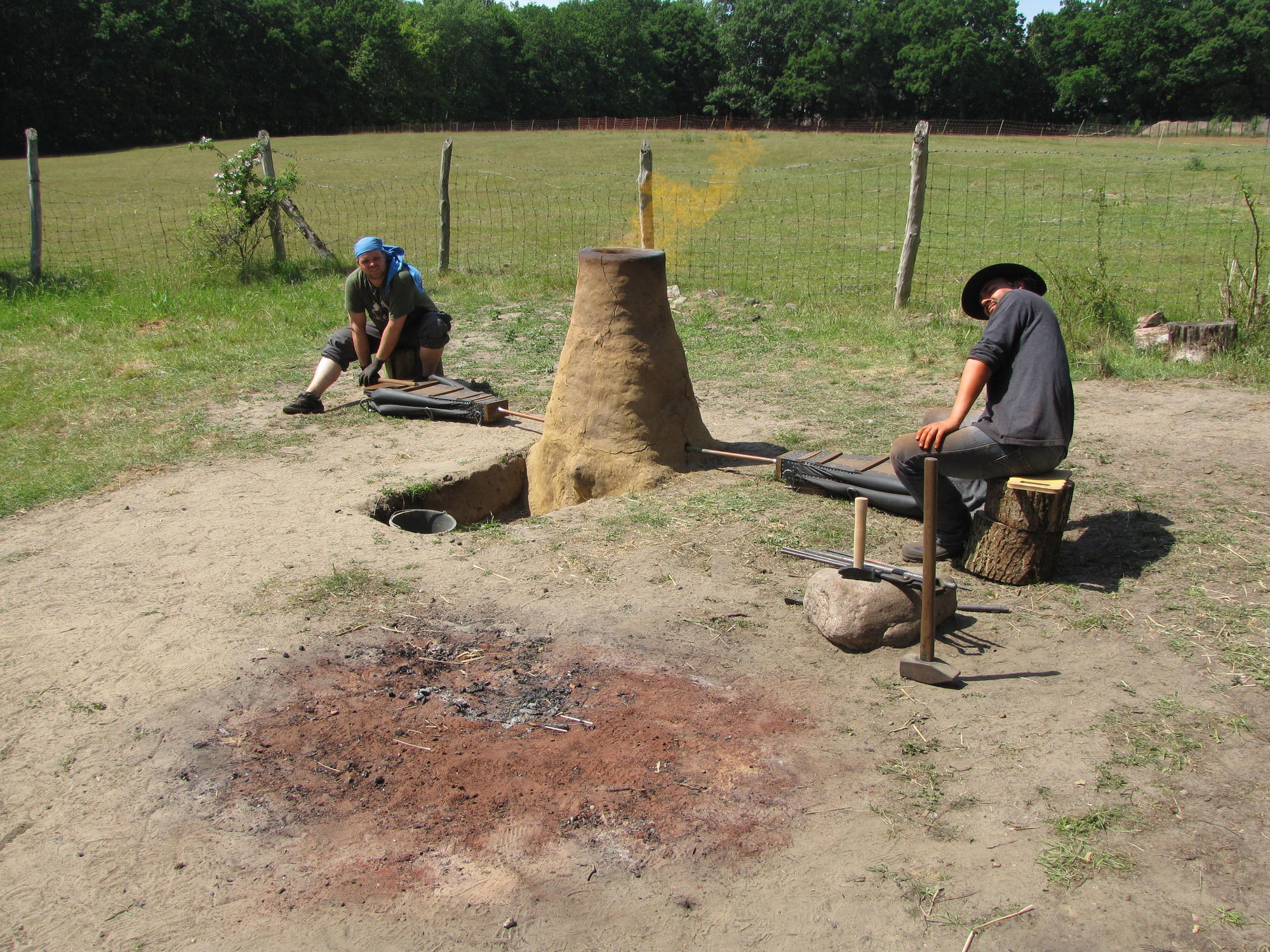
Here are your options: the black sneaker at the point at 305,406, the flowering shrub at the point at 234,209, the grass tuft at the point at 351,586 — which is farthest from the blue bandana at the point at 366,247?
the flowering shrub at the point at 234,209

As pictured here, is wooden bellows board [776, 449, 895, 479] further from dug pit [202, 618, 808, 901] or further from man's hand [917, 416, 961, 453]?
dug pit [202, 618, 808, 901]

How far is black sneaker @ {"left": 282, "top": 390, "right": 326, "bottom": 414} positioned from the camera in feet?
25.3

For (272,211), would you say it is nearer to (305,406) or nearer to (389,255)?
(389,255)

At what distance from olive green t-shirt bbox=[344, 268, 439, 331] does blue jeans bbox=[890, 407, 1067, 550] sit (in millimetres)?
4474

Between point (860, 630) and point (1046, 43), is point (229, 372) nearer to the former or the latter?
point (860, 630)

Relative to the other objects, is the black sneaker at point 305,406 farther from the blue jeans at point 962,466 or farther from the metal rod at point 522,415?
the blue jeans at point 962,466

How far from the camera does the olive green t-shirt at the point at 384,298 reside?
7.90 meters

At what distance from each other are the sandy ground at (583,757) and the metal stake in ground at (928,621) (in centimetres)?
7

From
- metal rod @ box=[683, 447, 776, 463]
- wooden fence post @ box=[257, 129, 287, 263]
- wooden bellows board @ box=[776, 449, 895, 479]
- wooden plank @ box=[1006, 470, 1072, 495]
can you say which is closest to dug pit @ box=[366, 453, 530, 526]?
metal rod @ box=[683, 447, 776, 463]

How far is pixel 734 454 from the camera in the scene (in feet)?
19.8

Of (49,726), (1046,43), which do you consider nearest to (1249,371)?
(49,726)

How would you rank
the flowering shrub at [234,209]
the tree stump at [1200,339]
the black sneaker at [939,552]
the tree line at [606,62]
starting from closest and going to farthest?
the black sneaker at [939,552] < the tree stump at [1200,339] < the flowering shrub at [234,209] < the tree line at [606,62]

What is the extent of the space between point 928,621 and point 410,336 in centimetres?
557

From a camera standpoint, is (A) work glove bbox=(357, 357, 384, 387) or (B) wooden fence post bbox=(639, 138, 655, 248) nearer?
(A) work glove bbox=(357, 357, 384, 387)
